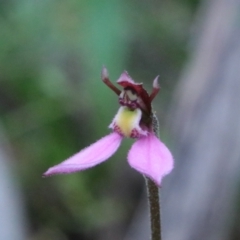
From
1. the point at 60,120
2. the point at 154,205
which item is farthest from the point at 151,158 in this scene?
the point at 60,120

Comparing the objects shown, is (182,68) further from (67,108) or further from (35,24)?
(35,24)

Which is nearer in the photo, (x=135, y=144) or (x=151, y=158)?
(x=151, y=158)

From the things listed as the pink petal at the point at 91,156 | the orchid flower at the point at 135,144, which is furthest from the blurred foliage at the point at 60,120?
the pink petal at the point at 91,156

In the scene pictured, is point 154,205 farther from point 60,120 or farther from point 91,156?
point 60,120

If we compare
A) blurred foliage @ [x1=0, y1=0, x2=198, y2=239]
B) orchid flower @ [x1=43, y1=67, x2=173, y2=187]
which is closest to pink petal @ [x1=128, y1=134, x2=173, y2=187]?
orchid flower @ [x1=43, y1=67, x2=173, y2=187]

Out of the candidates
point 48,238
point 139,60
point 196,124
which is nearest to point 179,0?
point 139,60

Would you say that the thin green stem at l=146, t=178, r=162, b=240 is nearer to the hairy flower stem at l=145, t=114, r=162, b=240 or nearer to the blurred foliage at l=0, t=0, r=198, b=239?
the hairy flower stem at l=145, t=114, r=162, b=240

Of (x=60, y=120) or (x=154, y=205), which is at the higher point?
(x=60, y=120)
